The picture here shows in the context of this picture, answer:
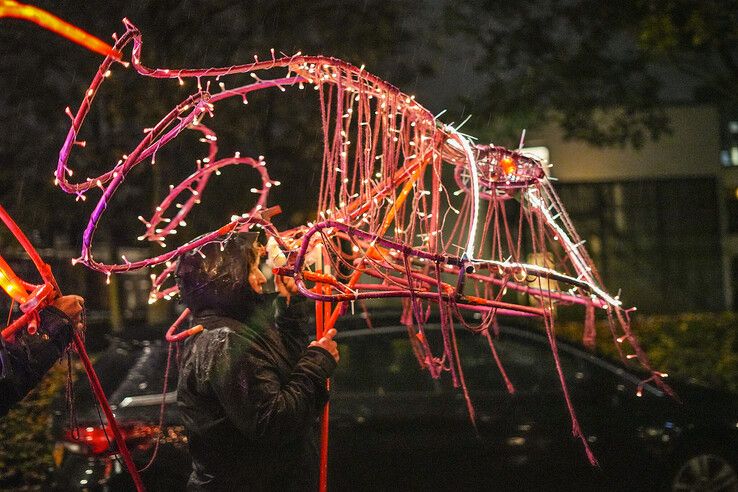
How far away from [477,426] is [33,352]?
3.14 metres

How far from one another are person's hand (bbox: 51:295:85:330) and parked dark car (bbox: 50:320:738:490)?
2229mm

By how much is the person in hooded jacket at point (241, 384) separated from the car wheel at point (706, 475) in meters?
3.11

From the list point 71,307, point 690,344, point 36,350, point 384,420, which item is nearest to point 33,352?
point 36,350

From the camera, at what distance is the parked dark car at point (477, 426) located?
4926 millimetres

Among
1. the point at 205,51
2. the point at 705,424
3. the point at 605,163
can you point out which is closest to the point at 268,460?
the point at 705,424

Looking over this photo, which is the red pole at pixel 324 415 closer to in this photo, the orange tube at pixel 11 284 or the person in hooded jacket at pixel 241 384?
the person in hooded jacket at pixel 241 384

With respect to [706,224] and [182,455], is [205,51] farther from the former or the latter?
[706,224]

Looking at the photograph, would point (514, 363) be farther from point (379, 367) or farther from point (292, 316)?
point (292, 316)

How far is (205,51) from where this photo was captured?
9156 millimetres

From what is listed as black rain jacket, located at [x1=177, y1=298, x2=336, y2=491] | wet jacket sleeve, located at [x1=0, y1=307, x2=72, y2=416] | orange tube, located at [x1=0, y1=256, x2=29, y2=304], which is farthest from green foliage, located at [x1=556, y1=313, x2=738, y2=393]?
orange tube, located at [x1=0, y1=256, x2=29, y2=304]

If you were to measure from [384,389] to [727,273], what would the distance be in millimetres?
13171

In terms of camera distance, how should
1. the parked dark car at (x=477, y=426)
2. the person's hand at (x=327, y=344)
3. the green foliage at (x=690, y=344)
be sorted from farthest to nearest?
1. the green foliage at (x=690, y=344)
2. the parked dark car at (x=477, y=426)
3. the person's hand at (x=327, y=344)

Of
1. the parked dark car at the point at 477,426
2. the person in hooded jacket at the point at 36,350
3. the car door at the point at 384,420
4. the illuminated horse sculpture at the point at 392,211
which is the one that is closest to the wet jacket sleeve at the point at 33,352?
the person in hooded jacket at the point at 36,350

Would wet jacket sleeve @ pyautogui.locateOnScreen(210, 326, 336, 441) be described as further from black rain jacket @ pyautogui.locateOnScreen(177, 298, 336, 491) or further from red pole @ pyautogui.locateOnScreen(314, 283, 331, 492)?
red pole @ pyautogui.locateOnScreen(314, 283, 331, 492)
